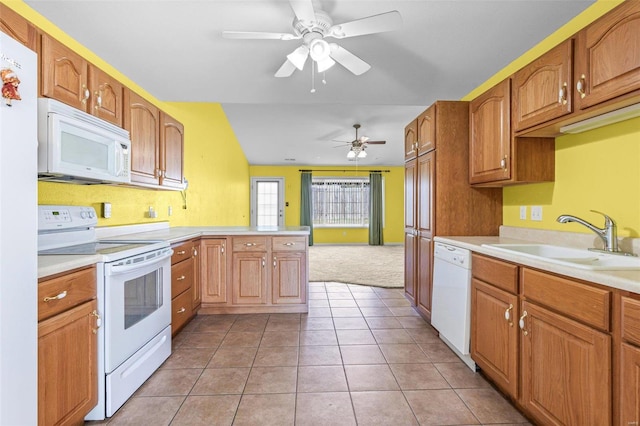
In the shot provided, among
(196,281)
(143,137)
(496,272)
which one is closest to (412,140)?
(496,272)

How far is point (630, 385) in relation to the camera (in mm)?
1042

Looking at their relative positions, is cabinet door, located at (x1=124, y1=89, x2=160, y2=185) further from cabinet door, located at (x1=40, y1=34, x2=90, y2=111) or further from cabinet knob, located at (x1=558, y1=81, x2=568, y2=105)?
cabinet knob, located at (x1=558, y1=81, x2=568, y2=105)

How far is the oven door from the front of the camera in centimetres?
160

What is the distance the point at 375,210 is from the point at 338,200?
44.1 inches

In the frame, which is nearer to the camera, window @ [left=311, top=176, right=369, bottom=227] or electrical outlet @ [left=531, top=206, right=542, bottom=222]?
electrical outlet @ [left=531, top=206, right=542, bottom=222]

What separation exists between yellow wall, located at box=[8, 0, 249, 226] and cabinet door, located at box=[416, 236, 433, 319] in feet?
8.96

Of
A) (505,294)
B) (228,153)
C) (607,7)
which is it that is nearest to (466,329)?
(505,294)

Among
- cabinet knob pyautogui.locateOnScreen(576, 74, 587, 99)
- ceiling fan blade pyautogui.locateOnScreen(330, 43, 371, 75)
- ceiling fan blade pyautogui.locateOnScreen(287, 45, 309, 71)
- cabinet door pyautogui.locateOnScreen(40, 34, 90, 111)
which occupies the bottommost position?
cabinet knob pyautogui.locateOnScreen(576, 74, 587, 99)

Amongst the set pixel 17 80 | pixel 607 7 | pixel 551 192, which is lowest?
pixel 551 192

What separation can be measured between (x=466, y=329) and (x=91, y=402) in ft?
7.25

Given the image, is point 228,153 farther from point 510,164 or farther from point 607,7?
point 607,7

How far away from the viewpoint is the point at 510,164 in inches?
84.0

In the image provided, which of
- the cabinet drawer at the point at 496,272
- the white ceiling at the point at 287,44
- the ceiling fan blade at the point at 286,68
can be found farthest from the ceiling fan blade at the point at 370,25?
the cabinet drawer at the point at 496,272

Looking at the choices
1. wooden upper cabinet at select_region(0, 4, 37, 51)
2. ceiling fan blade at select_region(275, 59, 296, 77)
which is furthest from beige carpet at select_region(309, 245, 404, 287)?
wooden upper cabinet at select_region(0, 4, 37, 51)
